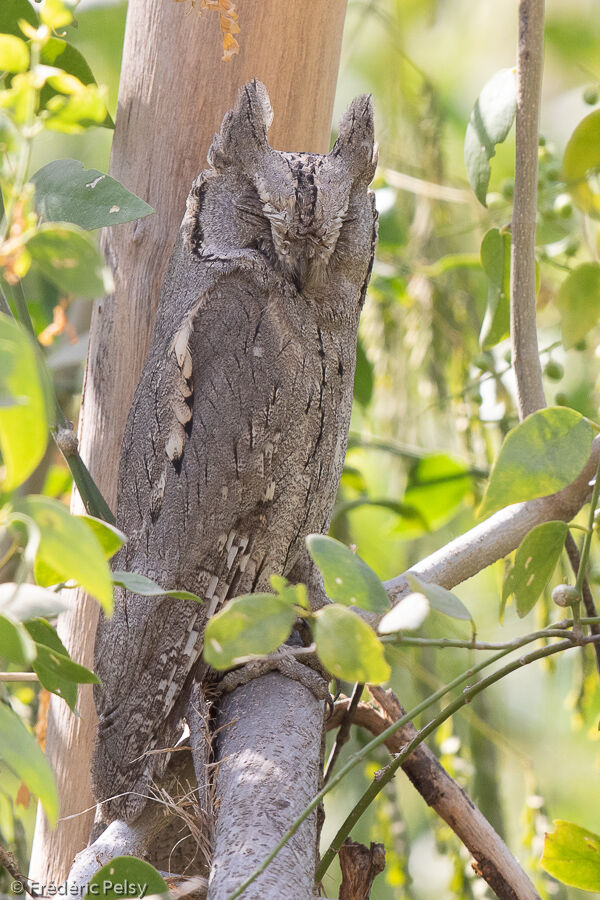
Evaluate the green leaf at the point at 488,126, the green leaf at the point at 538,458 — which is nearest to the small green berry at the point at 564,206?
the green leaf at the point at 488,126

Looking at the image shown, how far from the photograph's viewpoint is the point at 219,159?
4.07 feet

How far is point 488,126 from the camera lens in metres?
1.36

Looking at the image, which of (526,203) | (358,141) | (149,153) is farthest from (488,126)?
(149,153)

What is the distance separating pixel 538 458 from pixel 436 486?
129cm

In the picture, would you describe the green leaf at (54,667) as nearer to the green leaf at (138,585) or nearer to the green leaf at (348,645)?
the green leaf at (138,585)

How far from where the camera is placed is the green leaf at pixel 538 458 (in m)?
0.72

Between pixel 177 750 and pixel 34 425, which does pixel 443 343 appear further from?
pixel 34 425

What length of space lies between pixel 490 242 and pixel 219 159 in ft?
1.53

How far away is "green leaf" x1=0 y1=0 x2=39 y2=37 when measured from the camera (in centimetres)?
120

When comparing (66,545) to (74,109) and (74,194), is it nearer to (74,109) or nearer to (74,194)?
(74,109)

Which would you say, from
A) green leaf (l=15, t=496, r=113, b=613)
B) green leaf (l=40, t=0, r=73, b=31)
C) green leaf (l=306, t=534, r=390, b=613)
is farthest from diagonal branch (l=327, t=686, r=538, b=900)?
green leaf (l=40, t=0, r=73, b=31)

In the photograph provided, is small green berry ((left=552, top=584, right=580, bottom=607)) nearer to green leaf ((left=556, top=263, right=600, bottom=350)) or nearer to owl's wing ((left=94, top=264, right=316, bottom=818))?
owl's wing ((left=94, top=264, right=316, bottom=818))

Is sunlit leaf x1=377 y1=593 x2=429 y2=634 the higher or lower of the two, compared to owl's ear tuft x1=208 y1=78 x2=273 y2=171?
lower

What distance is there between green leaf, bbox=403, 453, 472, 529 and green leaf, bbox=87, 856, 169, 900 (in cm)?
138
